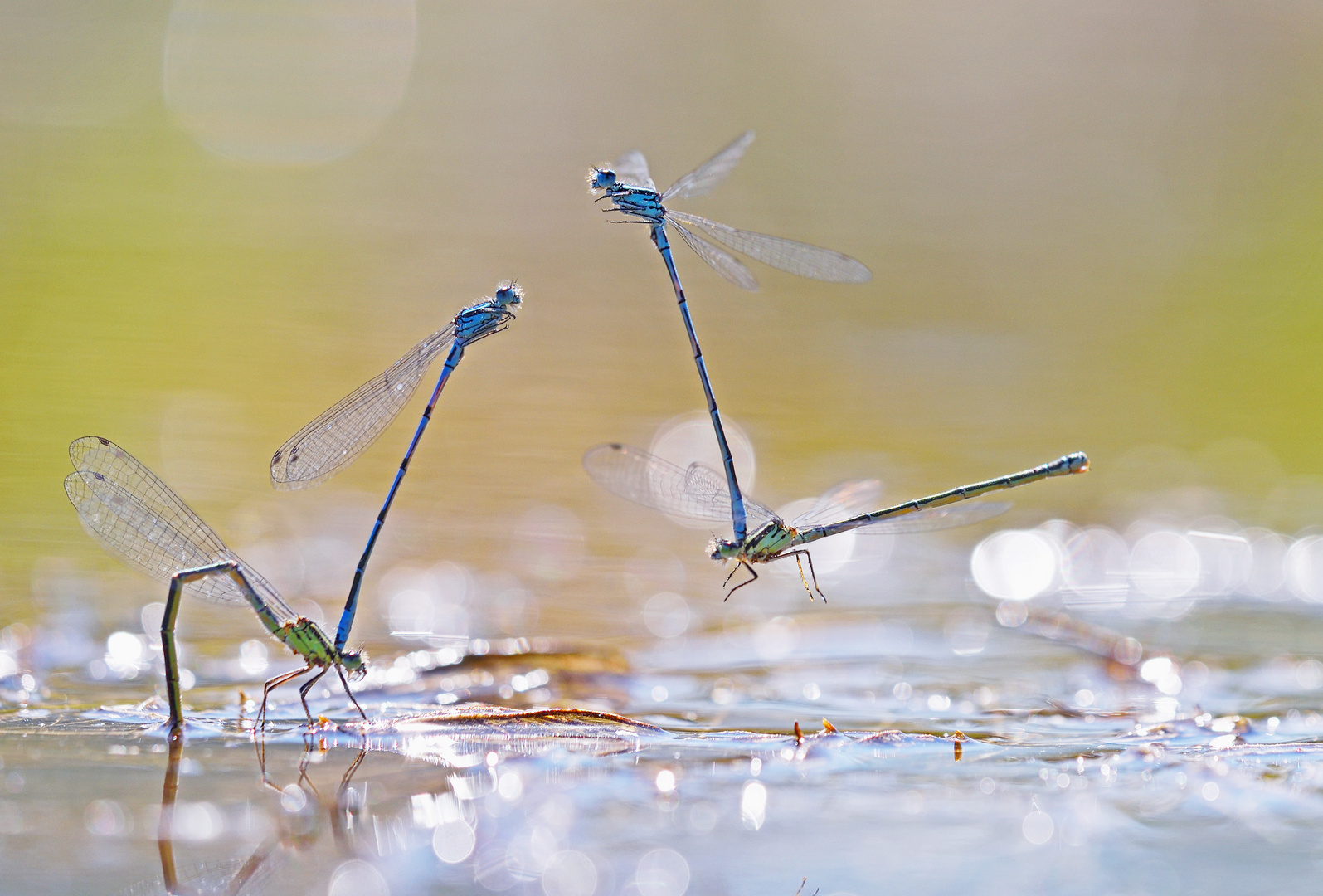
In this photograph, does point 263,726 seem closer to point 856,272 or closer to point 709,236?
point 856,272

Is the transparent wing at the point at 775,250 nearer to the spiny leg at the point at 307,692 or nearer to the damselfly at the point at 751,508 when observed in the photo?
the damselfly at the point at 751,508

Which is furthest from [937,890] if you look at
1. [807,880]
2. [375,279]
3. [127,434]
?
[375,279]

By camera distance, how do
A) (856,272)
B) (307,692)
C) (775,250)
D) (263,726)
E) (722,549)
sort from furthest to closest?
1. (775,250)
2. (722,549)
3. (856,272)
4. (307,692)
5. (263,726)

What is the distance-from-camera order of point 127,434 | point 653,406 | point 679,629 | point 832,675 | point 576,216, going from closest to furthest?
point 832,675 → point 679,629 → point 127,434 → point 653,406 → point 576,216

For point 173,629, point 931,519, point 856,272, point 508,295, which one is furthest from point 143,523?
point 931,519

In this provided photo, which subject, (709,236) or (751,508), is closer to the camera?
(751,508)

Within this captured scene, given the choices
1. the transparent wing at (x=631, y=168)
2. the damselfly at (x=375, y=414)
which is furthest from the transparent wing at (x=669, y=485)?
the transparent wing at (x=631, y=168)

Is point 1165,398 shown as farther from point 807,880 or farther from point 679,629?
point 807,880
